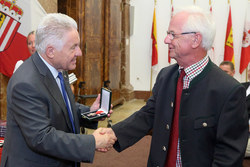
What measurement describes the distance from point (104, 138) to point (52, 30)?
747mm

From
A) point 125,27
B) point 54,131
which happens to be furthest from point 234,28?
point 54,131

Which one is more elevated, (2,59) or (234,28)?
(234,28)

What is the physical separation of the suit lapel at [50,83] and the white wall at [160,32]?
7391 mm

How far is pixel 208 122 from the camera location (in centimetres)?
164

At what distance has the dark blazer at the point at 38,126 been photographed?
1645mm

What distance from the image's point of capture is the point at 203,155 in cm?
167

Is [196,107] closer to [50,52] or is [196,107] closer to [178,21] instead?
[178,21]

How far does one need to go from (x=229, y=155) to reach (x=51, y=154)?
967 millimetres

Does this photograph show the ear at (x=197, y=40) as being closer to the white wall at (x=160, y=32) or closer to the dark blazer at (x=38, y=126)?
the dark blazer at (x=38, y=126)

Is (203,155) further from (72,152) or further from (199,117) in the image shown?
(72,152)

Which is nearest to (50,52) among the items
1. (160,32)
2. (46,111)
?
(46,111)

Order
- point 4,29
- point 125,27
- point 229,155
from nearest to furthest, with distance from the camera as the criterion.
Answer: point 229,155 → point 4,29 → point 125,27

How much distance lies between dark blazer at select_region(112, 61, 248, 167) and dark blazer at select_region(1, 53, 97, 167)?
50cm

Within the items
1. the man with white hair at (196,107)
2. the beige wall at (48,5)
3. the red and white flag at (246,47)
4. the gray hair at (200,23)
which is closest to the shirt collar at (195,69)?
the man with white hair at (196,107)
